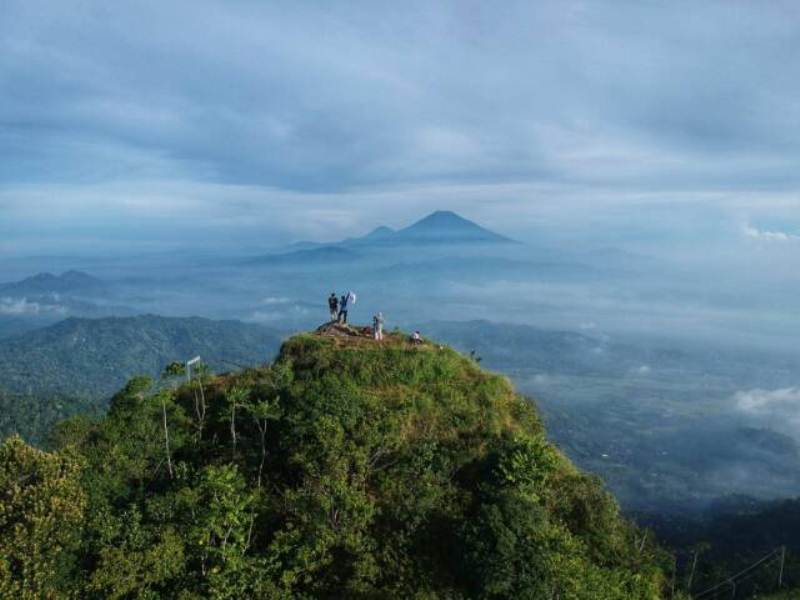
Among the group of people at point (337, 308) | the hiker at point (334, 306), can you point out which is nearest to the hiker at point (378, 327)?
the group of people at point (337, 308)

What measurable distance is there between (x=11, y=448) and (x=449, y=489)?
15259 mm

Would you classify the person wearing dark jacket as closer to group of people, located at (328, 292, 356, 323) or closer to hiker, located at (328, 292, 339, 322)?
group of people, located at (328, 292, 356, 323)

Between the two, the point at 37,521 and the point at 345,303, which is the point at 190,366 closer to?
the point at 345,303

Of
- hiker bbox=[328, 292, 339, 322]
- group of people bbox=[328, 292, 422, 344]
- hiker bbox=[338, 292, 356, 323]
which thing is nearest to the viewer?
group of people bbox=[328, 292, 422, 344]

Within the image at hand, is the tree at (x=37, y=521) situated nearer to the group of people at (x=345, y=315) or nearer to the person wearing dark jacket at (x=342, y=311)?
the group of people at (x=345, y=315)

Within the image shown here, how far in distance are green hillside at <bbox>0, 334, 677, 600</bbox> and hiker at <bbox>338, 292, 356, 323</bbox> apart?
20.4 ft

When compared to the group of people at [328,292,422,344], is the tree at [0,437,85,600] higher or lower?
lower

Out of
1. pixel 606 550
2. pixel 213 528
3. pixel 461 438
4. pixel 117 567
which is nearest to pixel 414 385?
pixel 461 438

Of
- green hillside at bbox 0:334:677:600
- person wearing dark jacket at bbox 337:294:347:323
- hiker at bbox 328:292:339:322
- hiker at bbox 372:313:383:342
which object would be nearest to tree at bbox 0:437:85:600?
green hillside at bbox 0:334:677:600

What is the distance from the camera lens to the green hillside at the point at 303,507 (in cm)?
1838

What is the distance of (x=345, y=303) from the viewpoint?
Answer: 3378cm

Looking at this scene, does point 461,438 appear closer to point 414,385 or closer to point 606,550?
point 414,385

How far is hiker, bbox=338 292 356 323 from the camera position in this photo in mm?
33188

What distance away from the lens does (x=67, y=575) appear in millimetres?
18219
